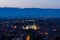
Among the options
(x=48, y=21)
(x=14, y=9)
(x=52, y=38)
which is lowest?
(x=52, y=38)

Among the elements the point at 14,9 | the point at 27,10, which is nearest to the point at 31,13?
the point at 27,10

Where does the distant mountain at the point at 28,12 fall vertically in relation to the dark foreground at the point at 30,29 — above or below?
above

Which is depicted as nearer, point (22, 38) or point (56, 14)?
point (22, 38)

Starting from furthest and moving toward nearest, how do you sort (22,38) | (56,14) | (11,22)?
(56,14), (11,22), (22,38)

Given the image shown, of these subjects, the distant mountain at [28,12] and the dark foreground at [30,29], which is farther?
the distant mountain at [28,12]

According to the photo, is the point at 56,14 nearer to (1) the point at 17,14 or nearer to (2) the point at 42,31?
(2) the point at 42,31

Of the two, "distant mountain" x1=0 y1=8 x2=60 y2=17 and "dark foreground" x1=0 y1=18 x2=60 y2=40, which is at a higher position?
"distant mountain" x1=0 y1=8 x2=60 y2=17

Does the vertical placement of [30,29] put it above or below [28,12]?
below

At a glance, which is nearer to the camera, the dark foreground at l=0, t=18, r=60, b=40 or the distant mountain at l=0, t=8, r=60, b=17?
the dark foreground at l=0, t=18, r=60, b=40
